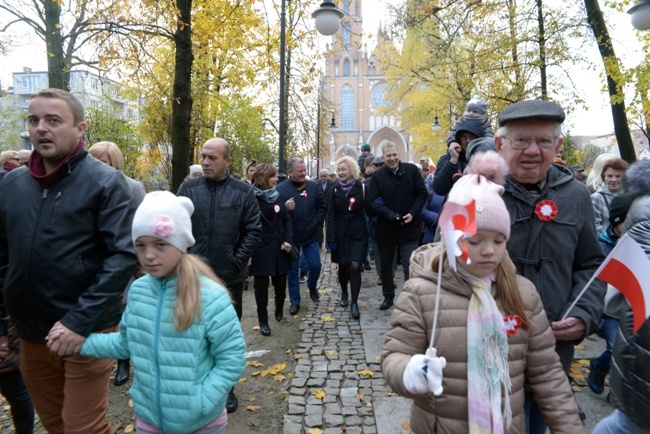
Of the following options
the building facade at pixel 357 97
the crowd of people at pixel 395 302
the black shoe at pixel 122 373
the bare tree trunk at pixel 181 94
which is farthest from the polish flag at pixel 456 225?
the building facade at pixel 357 97

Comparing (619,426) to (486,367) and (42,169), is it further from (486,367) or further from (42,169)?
(42,169)

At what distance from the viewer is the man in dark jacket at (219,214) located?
4.34 meters

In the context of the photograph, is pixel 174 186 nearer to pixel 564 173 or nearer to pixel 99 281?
pixel 99 281

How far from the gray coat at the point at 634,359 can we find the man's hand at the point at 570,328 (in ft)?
0.52

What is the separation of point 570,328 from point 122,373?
168 inches

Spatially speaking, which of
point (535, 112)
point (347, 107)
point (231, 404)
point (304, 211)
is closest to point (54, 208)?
point (231, 404)

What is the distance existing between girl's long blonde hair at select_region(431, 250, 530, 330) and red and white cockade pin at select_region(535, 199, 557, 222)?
0.51 metres

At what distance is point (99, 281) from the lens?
2.58 metres

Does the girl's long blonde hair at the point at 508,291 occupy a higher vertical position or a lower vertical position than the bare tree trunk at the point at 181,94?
lower

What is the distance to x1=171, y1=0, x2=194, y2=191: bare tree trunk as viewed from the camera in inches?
263

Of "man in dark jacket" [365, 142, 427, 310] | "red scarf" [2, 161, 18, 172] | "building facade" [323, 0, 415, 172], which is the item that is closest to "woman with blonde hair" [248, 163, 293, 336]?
"man in dark jacket" [365, 142, 427, 310]

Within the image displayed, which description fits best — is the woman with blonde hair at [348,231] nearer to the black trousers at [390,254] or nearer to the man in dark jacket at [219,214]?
the black trousers at [390,254]

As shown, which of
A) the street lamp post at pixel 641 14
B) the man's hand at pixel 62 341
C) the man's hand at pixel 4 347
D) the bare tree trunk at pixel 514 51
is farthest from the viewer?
the bare tree trunk at pixel 514 51

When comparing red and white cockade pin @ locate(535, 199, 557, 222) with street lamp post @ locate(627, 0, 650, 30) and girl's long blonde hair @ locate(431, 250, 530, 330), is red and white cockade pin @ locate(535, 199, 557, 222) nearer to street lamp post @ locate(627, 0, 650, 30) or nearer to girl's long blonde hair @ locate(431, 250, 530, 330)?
girl's long blonde hair @ locate(431, 250, 530, 330)
